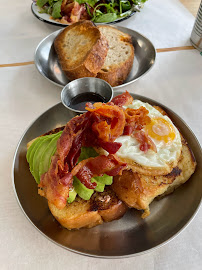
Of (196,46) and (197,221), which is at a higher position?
(196,46)

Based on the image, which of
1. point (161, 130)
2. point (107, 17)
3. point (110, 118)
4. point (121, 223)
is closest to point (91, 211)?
point (121, 223)

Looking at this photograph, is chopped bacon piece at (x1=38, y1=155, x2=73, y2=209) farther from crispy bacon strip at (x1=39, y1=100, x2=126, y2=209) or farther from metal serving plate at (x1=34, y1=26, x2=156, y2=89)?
metal serving plate at (x1=34, y1=26, x2=156, y2=89)

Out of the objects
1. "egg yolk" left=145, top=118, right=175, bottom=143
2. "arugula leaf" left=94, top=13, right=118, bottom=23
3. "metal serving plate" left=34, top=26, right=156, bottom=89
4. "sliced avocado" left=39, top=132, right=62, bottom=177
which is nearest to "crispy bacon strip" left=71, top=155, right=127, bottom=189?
"sliced avocado" left=39, top=132, right=62, bottom=177

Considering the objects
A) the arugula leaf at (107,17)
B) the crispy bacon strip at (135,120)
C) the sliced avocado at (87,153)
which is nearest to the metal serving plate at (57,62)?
the arugula leaf at (107,17)

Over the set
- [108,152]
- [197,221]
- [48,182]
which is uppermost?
[108,152]

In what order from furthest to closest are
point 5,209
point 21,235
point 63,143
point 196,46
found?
point 196,46
point 5,209
point 21,235
point 63,143

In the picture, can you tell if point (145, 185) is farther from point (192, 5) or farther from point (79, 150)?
point (192, 5)

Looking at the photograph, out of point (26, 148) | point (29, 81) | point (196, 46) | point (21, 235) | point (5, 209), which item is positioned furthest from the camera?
point (196, 46)

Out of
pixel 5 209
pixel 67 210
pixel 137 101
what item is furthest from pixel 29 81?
pixel 67 210

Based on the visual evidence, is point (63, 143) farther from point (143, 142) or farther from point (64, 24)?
point (64, 24)

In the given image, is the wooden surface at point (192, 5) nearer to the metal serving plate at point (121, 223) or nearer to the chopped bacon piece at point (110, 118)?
the metal serving plate at point (121, 223)
